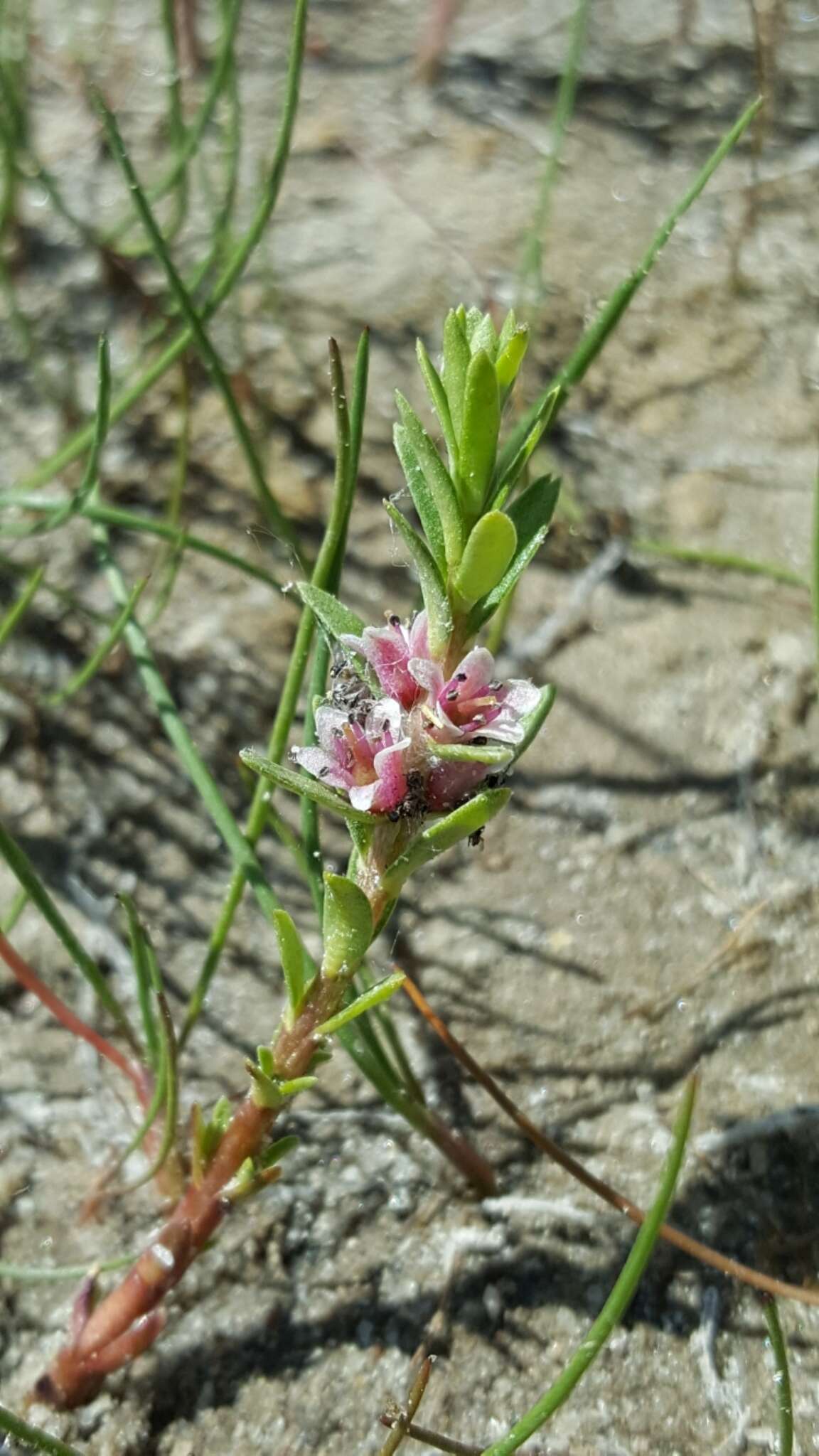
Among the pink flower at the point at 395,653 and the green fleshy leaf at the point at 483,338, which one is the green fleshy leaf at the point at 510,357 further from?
the pink flower at the point at 395,653

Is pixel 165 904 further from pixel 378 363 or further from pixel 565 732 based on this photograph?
pixel 378 363

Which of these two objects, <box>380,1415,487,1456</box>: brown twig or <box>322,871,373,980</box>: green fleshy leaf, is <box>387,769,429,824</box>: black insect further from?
<box>380,1415,487,1456</box>: brown twig

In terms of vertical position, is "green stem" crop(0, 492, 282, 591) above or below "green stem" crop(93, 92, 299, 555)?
below

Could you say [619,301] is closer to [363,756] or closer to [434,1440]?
[363,756]

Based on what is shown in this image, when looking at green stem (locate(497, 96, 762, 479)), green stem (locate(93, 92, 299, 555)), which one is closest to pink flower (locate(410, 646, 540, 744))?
green stem (locate(497, 96, 762, 479))

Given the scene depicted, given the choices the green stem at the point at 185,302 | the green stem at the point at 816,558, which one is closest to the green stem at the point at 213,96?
the green stem at the point at 185,302

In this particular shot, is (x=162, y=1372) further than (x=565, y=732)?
No

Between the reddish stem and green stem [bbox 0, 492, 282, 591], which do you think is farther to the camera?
green stem [bbox 0, 492, 282, 591]

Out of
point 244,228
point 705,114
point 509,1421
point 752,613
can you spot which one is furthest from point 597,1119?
point 705,114
